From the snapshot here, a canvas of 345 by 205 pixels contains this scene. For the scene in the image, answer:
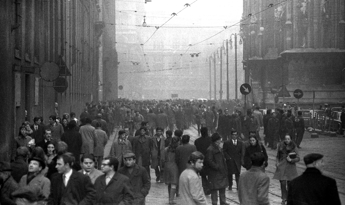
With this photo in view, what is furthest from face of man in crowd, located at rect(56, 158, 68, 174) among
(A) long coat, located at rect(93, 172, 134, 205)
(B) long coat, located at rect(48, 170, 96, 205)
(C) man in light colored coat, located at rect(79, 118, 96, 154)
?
(C) man in light colored coat, located at rect(79, 118, 96, 154)

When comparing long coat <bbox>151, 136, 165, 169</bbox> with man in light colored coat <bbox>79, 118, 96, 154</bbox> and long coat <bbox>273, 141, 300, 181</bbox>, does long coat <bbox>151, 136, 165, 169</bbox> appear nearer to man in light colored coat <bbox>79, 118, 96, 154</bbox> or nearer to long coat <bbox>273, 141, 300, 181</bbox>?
man in light colored coat <bbox>79, 118, 96, 154</bbox>

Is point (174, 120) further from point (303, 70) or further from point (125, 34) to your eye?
point (125, 34)

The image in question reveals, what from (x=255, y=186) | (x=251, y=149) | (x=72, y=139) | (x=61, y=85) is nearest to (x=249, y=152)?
(x=251, y=149)

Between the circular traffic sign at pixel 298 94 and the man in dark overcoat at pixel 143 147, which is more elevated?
the circular traffic sign at pixel 298 94

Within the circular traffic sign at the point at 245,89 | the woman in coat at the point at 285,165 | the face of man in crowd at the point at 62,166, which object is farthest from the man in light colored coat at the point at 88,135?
the circular traffic sign at the point at 245,89

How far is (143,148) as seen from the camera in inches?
554

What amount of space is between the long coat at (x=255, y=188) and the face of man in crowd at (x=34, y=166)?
233cm

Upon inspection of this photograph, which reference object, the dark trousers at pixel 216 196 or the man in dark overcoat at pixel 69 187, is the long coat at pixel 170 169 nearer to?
the dark trousers at pixel 216 196

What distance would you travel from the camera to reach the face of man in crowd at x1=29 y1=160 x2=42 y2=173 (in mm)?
8016

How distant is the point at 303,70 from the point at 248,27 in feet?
66.0

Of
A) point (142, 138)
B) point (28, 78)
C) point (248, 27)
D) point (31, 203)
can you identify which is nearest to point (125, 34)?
point (248, 27)

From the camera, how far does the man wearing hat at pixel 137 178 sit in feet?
29.3

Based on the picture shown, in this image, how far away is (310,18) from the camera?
51312 mm

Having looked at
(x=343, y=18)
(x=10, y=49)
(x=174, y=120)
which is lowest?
(x=174, y=120)
